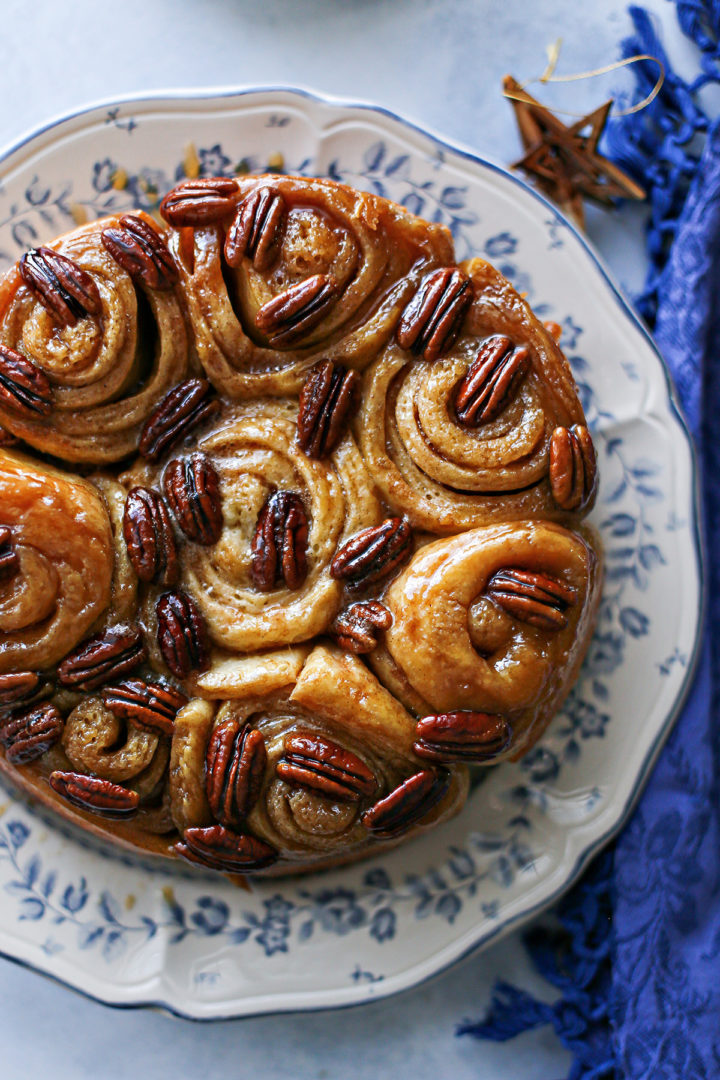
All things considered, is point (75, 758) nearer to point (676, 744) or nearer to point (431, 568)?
point (431, 568)

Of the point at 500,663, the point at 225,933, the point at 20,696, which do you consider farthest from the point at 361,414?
the point at 225,933

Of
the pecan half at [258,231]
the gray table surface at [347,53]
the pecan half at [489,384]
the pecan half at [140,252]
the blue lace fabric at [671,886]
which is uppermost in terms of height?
the gray table surface at [347,53]

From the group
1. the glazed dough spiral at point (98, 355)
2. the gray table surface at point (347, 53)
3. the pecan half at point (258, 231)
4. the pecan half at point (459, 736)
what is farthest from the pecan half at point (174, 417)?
the gray table surface at point (347, 53)

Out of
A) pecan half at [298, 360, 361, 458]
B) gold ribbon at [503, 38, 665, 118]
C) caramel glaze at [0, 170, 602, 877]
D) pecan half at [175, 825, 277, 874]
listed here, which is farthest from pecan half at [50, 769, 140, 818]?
gold ribbon at [503, 38, 665, 118]

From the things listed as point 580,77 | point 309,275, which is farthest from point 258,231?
point 580,77

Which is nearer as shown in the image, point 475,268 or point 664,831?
point 475,268

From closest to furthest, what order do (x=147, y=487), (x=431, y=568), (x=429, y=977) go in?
(x=431, y=568) → (x=147, y=487) → (x=429, y=977)

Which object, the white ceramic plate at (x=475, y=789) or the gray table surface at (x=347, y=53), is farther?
the gray table surface at (x=347, y=53)

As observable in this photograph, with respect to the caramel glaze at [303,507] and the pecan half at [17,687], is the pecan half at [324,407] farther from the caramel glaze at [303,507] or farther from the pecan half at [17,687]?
the pecan half at [17,687]
